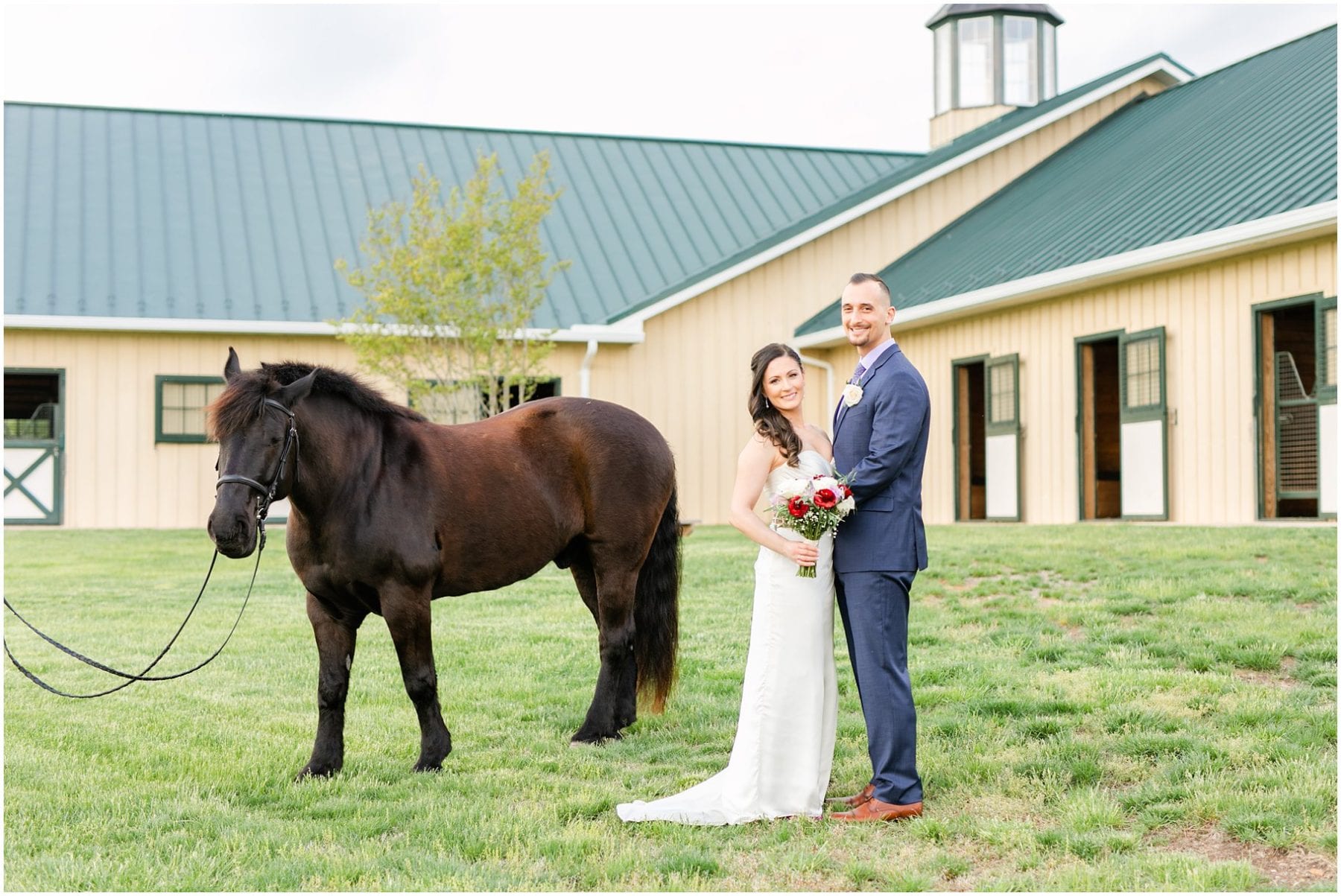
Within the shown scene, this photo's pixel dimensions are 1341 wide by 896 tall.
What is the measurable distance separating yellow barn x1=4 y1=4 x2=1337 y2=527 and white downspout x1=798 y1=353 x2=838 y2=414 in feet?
0.22

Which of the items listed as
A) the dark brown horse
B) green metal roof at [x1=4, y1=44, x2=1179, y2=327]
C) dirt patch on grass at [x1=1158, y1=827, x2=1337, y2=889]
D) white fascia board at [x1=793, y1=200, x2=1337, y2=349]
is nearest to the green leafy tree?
green metal roof at [x1=4, y1=44, x2=1179, y2=327]

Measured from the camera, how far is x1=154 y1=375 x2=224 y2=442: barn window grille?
17.7 metres

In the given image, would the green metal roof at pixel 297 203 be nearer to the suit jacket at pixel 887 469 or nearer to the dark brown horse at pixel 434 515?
the dark brown horse at pixel 434 515

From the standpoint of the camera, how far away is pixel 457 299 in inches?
626

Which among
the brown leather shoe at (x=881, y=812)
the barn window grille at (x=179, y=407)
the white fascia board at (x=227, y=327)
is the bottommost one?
the brown leather shoe at (x=881, y=812)

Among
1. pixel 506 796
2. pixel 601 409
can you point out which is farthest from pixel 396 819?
pixel 601 409

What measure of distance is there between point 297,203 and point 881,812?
58.0ft

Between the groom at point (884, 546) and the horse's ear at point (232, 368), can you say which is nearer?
the groom at point (884, 546)

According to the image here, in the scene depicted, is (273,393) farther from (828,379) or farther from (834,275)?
(834,275)

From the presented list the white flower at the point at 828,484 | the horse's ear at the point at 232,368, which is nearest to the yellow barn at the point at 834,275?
the white flower at the point at 828,484

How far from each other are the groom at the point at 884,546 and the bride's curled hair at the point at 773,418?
24 centimetres

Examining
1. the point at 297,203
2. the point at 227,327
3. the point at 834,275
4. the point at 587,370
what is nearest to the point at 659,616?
the point at 587,370

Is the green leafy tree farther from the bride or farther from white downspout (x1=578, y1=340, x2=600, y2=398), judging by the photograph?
the bride

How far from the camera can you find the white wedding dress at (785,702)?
186 inches
